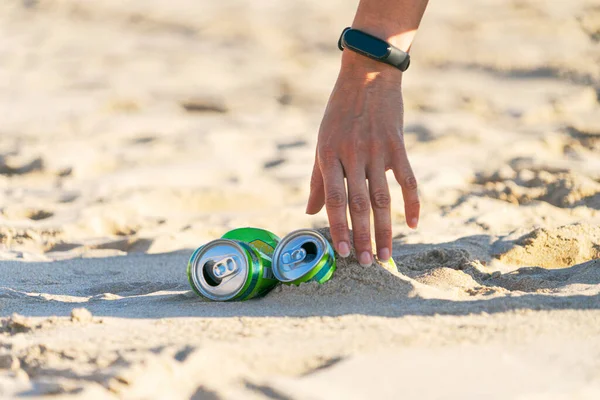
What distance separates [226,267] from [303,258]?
227 millimetres

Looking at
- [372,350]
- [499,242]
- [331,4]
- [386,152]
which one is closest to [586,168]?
[499,242]

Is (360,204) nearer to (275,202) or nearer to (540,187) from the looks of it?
(275,202)

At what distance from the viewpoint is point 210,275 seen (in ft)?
8.23

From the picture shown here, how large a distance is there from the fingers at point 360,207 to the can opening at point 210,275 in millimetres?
439

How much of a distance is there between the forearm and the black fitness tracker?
0.03 metres

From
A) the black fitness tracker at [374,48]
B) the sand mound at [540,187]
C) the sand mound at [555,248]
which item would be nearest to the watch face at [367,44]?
the black fitness tracker at [374,48]

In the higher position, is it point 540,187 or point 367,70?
point 367,70

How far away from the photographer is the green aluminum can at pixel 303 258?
241 centimetres

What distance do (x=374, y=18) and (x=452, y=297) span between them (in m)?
0.85

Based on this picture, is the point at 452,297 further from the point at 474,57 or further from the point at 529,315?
the point at 474,57

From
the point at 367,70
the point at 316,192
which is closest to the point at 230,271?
the point at 316,192

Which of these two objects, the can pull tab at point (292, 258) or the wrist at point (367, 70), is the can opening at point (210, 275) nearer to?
the can pull tab at point (292, 258)

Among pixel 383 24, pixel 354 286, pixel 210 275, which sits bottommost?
pixel 210 275

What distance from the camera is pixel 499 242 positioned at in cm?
347
